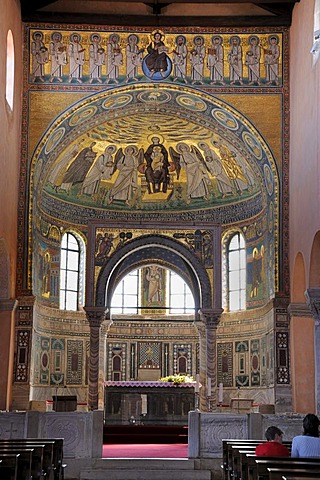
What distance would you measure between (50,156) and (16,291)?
4.20 metres

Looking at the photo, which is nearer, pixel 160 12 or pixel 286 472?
pixel 286 472

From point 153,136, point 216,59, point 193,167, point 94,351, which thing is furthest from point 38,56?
point 94,351

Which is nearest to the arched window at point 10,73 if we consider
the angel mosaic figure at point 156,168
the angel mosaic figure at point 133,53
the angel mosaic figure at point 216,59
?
the angel mosaic figure at point 133,53

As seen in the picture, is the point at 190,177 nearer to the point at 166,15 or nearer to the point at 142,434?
the point at 166,15

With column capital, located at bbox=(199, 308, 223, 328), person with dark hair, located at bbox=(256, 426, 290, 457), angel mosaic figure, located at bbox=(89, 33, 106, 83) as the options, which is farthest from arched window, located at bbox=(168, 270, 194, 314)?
person with dark hair, located at bbox=(256, 426, 290, 457)

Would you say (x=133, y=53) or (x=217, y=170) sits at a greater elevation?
(x=133, y=53)

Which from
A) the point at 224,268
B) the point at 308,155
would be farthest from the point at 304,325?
the point at 224,268

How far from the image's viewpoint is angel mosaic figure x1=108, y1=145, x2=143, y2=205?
29.5 m

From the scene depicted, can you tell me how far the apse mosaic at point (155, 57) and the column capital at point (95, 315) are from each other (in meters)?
6.80

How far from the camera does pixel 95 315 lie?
1026 inches

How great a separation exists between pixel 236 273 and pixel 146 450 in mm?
10967

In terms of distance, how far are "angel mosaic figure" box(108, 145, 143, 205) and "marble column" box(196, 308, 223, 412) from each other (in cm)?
573

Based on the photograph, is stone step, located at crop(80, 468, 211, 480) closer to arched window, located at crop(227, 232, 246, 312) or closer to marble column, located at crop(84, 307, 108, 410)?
marble column, located at crop(84, 307, 108, 410)

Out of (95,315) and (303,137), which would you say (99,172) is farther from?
(303,137)
